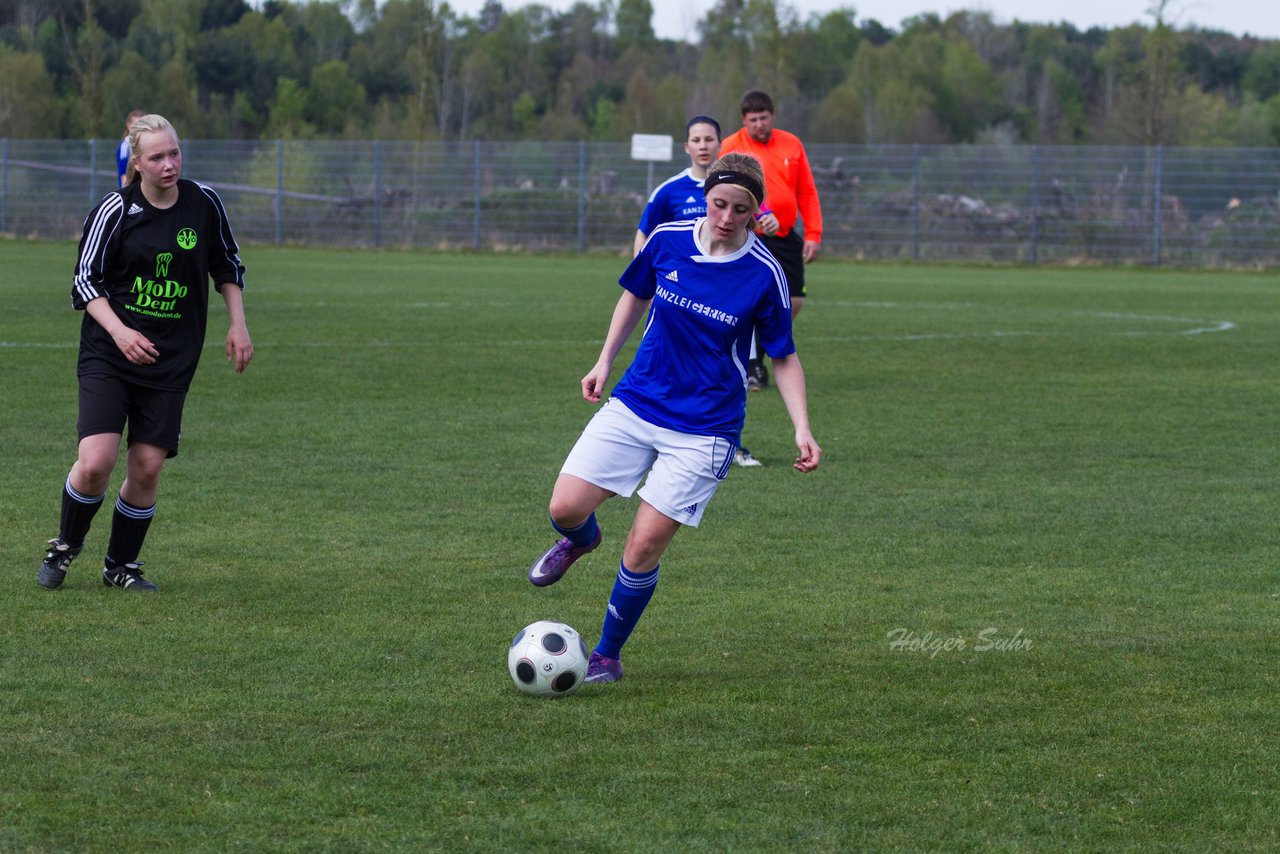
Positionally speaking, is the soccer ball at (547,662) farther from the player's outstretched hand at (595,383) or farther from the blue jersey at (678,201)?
the blue jersey at (678,201)

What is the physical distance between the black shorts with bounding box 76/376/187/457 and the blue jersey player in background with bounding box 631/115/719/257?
3395 mm

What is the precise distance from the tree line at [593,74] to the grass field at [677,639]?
36.5 metres

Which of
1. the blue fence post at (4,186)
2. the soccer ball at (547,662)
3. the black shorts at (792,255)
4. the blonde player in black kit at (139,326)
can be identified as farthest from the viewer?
the blue fence post at (4,186)

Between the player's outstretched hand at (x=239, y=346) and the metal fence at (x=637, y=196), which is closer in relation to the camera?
the player's outstretched hand at (x=239, y=346)

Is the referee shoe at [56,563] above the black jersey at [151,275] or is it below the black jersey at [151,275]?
below

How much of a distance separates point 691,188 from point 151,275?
3.74 meters

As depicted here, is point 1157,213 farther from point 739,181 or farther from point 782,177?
point 739,181

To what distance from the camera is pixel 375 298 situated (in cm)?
2120

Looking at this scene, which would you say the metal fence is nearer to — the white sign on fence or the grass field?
the white sign on fence

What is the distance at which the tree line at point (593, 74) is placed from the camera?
60.4m

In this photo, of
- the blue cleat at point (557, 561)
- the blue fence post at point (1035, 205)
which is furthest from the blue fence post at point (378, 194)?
the blue cleat at point (557, 561)

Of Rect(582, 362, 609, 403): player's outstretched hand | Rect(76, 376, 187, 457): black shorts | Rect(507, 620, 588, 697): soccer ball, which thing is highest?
Rect(582, 362, 609, 403): player's outstretched hand

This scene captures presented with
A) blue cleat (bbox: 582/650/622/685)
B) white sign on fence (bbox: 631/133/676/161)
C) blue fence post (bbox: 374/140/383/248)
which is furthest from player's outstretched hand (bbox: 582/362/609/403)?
blue fence post (bbox: 374/140/383/248)

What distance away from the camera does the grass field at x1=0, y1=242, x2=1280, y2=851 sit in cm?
398
